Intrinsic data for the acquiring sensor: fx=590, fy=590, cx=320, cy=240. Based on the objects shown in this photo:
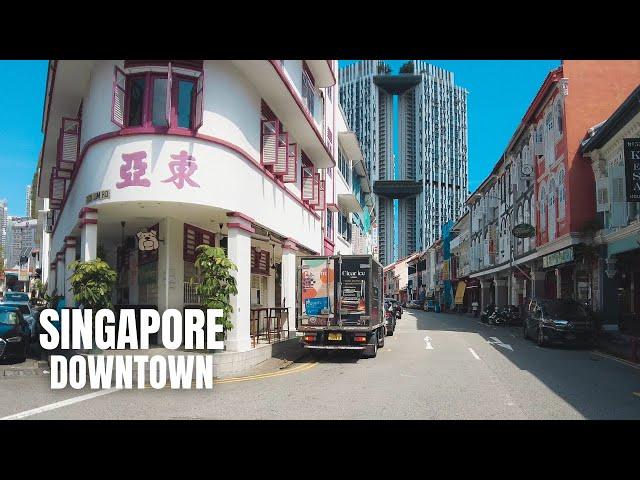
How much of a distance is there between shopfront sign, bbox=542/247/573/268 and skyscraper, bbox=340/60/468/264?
3561 inches

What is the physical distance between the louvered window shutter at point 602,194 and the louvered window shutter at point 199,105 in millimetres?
17094

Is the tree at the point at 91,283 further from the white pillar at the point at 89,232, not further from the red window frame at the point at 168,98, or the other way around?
the red window frame at the point at 168,98

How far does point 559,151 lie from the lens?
29031 mm

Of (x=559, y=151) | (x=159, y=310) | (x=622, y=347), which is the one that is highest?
(x=559, y=151)

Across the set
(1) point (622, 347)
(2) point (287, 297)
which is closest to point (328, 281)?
(2) point (287, 297)

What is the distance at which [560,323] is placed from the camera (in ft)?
68.0

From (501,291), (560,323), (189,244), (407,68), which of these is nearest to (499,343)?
(560,323)

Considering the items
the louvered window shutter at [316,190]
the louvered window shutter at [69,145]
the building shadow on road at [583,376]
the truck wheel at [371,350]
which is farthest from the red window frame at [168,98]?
the louvered window shutter at [316,190]

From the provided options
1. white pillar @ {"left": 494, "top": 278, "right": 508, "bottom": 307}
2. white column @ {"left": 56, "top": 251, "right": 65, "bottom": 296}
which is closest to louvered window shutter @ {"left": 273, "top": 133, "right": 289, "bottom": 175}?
white column @ {"left": 56, "top": 251, "right": 65, "bottom": 296}
